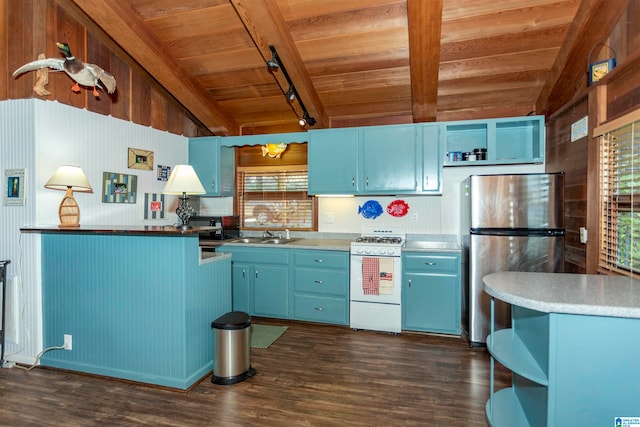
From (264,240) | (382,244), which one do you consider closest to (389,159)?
(382,244)

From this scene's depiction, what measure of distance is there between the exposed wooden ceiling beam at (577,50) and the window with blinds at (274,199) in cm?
276

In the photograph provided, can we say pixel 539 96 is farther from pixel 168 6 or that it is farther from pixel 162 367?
pixel 162 367

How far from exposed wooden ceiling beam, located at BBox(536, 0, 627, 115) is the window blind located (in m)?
0.81

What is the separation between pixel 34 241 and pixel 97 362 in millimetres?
1134

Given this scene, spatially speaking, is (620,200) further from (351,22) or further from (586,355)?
(351,22)

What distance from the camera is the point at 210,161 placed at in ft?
13.9

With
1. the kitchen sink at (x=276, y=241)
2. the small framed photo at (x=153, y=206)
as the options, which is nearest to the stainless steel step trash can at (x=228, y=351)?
the kitchen sink at (x=276, y=241)

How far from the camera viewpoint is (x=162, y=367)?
93.6 inches

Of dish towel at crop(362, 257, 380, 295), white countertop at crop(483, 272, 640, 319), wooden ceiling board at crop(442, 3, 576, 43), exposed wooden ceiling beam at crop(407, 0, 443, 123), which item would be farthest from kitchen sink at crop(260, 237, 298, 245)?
wooden ceiling board at crop(442, 3, 576, 43)

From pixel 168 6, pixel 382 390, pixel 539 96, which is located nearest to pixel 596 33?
pixel 539 96

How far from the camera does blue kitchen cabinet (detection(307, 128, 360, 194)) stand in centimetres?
373

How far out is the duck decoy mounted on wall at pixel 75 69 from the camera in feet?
8.44

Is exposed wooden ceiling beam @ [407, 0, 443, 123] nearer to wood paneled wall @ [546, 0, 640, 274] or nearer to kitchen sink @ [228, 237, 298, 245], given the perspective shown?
wood paneled wall @ [546, 0, 640, 274]

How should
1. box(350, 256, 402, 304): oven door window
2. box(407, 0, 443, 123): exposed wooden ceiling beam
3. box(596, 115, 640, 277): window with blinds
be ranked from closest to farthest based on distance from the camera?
1. box(596, 115, 640, 277): window with blinds
2. box(407, 0, 443, 123): exposed wooden ceiling beam
3. box(350, 256, 402, 304): oven door window
